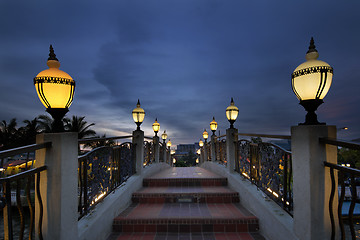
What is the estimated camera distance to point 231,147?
566 cm

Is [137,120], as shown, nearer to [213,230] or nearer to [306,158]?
[213,230]

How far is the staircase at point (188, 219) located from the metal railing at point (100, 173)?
0.69m

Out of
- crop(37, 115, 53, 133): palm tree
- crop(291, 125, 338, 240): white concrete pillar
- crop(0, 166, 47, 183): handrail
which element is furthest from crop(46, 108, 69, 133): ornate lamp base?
crop(37, 115, 53, 133): palm tree

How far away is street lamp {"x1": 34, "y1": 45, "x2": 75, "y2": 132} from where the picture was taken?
2.24m

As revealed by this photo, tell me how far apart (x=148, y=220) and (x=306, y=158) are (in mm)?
3044

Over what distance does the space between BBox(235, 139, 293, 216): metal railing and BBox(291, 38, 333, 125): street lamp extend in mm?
829

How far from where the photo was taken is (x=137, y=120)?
6.67m

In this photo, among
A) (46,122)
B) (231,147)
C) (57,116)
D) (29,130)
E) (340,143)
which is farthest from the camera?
(29,130)

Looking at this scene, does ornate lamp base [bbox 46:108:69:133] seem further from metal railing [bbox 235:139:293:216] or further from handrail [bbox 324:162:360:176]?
metal railing [bbox 235:139:293:216]

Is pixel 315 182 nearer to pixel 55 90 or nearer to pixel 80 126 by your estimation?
pixel 55 90

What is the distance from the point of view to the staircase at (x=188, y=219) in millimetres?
3395

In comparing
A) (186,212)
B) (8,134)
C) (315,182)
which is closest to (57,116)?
(186,212)

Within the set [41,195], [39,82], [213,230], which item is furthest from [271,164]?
[39,82]

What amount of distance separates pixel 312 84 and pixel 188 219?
3210mm
